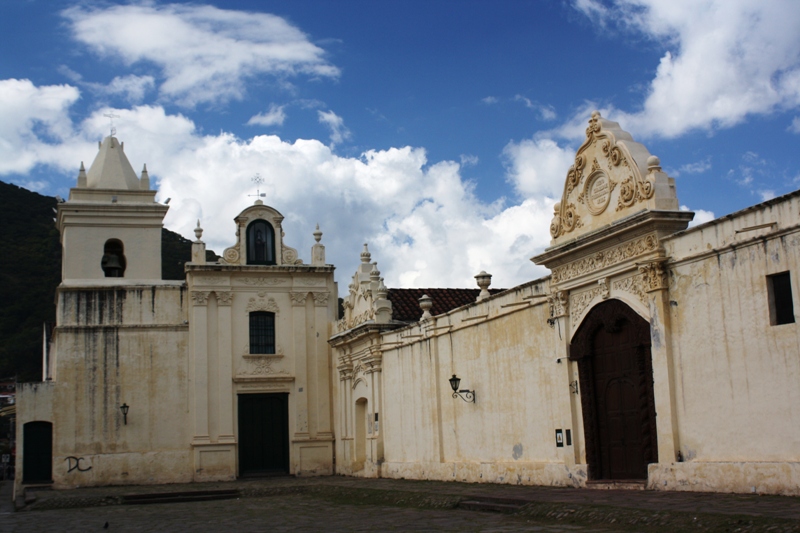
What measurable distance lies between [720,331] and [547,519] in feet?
11.2

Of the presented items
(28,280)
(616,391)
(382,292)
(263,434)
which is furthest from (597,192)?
(28,280)

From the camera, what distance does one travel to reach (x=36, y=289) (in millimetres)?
49375

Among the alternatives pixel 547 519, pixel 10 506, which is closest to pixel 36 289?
pixel 10 506

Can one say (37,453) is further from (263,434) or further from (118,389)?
(263,434)

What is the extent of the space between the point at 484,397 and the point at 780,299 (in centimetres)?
866

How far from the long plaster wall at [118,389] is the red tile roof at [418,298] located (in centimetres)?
678

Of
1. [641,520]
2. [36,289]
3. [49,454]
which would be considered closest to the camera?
[641,520]

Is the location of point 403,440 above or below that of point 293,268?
below

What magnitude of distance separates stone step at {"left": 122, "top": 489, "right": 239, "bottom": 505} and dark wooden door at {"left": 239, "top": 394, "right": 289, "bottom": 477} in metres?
4.89

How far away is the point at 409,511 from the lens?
14883 millimetres

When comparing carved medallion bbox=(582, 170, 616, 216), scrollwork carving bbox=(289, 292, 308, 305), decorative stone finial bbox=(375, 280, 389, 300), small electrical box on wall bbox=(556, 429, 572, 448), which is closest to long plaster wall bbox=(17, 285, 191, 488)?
scrollwork carving bbox=(289, 292, 308, 305)

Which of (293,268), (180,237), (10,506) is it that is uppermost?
(180,237)

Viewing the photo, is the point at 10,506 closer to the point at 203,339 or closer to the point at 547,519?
the point at 203,339

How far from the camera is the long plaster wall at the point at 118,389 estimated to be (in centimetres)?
2720
